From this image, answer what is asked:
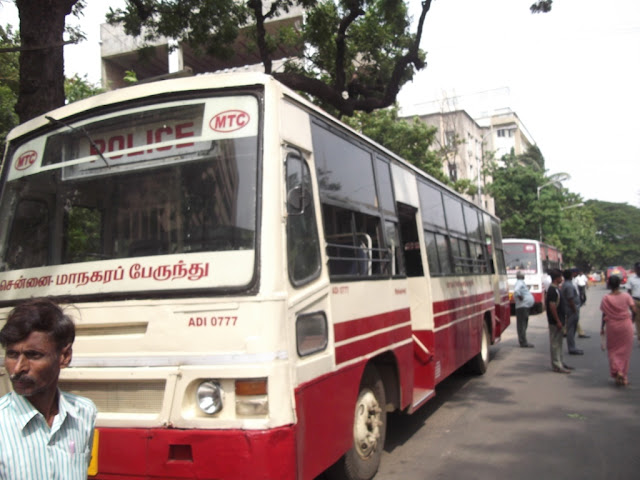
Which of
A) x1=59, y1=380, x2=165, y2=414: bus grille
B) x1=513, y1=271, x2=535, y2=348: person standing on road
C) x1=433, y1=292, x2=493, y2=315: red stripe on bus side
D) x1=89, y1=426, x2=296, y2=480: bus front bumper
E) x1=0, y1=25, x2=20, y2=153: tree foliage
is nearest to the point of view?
x1=89, y1=426, x2=296, y2=480: bus front bumper

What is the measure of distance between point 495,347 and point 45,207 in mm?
11771

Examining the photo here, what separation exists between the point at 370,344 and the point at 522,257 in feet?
67.3

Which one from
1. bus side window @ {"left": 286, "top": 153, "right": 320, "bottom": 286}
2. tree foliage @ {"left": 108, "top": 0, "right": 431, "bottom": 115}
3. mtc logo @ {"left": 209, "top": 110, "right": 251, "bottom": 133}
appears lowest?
bus side window @ {"left": 286, "top": 153, "right": 320, "bottom": 286}

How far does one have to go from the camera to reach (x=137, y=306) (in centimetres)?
345

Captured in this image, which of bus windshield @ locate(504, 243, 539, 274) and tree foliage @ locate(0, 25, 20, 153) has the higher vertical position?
tree foliage @ locate(0, 25, 20, 153)

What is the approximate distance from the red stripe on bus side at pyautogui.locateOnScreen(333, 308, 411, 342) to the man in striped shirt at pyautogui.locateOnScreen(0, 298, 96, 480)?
221 centimetres

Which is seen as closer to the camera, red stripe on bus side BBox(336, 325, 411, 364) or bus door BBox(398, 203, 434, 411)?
red stripe on bus side BBox(336, 325, 411, 364)

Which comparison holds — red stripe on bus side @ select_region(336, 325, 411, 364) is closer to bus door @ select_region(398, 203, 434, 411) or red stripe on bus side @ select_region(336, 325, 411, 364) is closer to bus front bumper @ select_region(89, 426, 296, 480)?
bus door @ select_region(398, 203, 434, 411)

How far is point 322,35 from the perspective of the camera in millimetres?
11914

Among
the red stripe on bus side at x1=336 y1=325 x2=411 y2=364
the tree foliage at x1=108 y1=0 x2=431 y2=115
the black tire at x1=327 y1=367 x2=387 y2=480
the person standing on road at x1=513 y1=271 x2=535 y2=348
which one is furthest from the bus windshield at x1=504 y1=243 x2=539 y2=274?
the black tire at x1=327 y1=367 x2=387 y2=480

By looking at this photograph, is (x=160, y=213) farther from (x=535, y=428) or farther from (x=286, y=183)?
(x=535, y=428)

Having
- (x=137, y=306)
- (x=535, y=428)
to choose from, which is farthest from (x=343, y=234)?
(x=535, y=428)

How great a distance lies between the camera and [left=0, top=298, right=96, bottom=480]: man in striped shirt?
1857mm

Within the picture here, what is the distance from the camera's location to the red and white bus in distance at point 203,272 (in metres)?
3.23
